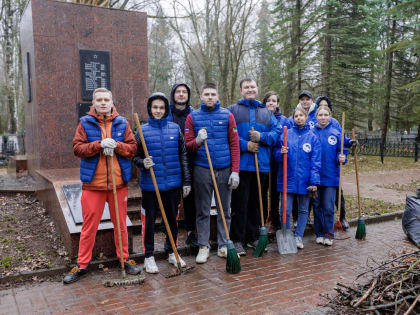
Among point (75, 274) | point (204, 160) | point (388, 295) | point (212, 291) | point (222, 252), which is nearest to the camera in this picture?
point (388, 295)

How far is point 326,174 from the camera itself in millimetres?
5469

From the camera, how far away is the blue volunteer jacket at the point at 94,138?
4.05 meters

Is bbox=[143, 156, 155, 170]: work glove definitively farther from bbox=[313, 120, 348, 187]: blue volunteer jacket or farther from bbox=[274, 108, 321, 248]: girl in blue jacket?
bbox=[313, 120, 348, 187]: blue volunteer jacket

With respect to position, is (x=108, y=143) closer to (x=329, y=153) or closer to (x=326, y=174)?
(x=326, y=174)

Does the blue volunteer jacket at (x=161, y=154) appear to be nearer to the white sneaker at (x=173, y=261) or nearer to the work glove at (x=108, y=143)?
the work glove at (x=108, y=143)

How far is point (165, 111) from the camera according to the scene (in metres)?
4.44

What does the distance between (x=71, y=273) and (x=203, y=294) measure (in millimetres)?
1480

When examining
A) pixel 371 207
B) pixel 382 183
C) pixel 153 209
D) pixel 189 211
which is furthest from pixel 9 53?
pixel 371 207

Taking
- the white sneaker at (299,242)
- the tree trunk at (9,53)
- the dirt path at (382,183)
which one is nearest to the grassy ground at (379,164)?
the dirt path at (382,183)

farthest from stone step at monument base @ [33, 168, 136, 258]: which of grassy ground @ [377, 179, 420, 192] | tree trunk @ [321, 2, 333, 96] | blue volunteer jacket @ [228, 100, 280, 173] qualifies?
tree trunk @ [321, 2, 333, 96]

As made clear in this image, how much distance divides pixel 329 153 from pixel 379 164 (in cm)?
1263

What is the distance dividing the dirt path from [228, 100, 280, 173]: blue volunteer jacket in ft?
16.5

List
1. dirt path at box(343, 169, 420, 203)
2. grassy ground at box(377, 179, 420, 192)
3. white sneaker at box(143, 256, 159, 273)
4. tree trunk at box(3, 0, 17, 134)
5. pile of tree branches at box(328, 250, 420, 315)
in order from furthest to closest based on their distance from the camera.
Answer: tree trunk at box(3, 0, 17, 134)
grassy ground at box(377, 179, 420, 192)
dirt path at box(343, 169, 420, 203)
white sneaker at box(143, 256, 159, 273)
pile of tree branches at box(328, 250, 420, 315)

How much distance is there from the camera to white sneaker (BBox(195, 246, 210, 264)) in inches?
181
